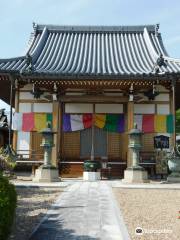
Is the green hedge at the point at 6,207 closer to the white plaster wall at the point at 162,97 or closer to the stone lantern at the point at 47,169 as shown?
the stone lantern at the point at 47,169

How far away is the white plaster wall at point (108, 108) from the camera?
18.2 m

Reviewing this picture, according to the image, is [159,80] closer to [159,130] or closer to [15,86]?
[159,130]

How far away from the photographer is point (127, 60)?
19812mm

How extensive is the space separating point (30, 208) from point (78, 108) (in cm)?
1043

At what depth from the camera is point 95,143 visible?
59.9 ft

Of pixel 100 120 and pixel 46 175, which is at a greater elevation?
pixel 100 120

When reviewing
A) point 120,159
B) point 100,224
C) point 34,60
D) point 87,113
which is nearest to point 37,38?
point 34,60

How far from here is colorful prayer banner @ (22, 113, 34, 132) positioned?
17.7 m

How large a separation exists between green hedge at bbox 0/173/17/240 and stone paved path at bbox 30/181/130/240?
0.86m

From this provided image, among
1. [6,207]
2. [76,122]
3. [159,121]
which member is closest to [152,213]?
[6,207]

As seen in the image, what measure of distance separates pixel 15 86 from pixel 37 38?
247 inches

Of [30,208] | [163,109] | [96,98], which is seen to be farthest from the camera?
[163,109]

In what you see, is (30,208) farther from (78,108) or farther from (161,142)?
(161,142)

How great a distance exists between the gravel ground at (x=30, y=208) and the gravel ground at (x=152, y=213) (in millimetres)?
1684
